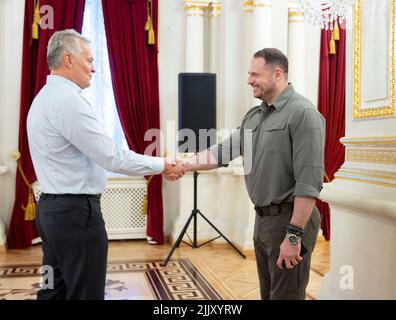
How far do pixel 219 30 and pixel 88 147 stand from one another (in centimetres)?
393

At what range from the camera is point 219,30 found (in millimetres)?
5871

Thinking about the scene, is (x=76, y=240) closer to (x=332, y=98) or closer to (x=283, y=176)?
(x=283, y=176)

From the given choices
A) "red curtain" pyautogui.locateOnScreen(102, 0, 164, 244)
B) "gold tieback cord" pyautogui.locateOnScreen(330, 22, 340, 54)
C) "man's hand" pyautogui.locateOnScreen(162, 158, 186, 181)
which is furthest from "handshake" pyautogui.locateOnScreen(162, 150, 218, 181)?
"gold tieback cord" pyautogui.locateOnScreen(330, 22, 340, 54)

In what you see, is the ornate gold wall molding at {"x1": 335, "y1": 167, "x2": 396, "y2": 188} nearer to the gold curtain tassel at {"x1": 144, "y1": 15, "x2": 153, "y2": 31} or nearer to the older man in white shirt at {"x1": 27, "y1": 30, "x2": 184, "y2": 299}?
the older man in white shirt at {"x1": 27, "y1": 30, "x2": 184, "y2": 299}

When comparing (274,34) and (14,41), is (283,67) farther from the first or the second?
(14,41)

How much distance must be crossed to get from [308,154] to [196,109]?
2.97 m

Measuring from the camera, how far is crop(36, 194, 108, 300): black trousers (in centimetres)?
229

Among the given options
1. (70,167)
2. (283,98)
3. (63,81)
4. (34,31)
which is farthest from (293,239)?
(34,31)

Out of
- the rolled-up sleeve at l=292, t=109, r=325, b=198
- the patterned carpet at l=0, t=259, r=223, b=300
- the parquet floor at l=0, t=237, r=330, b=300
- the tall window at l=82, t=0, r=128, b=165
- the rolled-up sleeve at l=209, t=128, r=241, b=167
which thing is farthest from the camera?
the tall window at l=82, t=0, r=128, b=165

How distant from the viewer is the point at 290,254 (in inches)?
86.7

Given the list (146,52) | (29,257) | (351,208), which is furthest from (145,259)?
(351,208)

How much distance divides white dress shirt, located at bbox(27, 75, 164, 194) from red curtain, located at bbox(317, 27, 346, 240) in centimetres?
430
